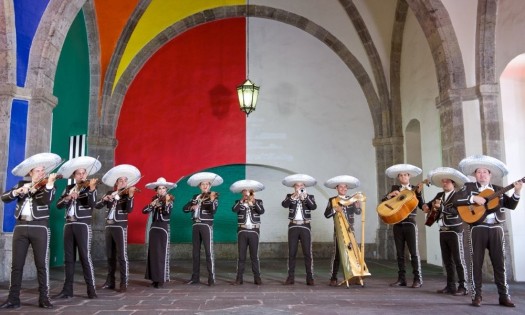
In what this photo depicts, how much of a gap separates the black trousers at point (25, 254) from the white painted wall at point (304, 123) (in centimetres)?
694

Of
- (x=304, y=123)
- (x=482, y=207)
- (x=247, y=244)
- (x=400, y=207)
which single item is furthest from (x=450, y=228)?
(x=304, y=123)

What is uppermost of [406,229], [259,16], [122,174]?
[259,16]

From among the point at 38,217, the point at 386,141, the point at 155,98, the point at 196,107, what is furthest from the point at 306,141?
the point at 38,217

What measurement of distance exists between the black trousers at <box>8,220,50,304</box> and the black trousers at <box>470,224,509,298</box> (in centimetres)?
477

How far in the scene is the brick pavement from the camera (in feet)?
15.5

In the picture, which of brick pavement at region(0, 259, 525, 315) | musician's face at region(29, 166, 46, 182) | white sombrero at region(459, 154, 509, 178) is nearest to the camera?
brick pavement at region(0, 259, 525, 315)

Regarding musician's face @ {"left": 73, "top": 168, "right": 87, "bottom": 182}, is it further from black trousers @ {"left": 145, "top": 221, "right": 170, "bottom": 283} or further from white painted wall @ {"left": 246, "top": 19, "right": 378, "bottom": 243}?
white painted wall @ {"left": 246, "top": 19, "right": 378, "bottom": 243}

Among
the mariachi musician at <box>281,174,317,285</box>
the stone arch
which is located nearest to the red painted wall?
the stone arch

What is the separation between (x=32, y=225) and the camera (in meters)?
4.88

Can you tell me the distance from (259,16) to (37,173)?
8358mm

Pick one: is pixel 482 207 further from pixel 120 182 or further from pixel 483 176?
pixel 120 182

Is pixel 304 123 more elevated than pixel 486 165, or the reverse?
pixel 304 123

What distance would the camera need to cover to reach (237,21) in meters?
11.9

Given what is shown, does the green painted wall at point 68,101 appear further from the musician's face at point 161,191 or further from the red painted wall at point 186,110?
the musician's face at point 161,191
